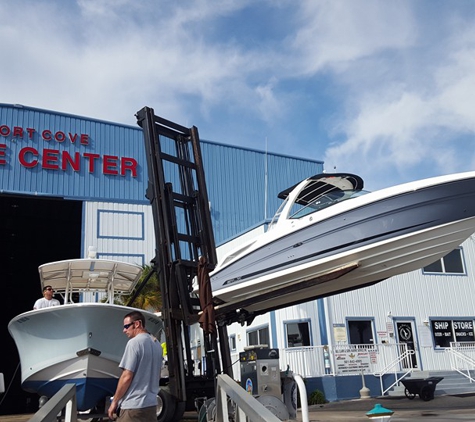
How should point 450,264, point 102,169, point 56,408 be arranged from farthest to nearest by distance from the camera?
point 102,169
point 450,264
point 56,408

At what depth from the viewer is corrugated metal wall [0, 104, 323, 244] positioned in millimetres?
19266

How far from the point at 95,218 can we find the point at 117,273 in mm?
8684

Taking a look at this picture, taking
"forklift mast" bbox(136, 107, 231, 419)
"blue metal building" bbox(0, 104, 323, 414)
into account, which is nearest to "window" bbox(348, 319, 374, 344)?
"blue metal building" bbox(0, 104, 323, 414)

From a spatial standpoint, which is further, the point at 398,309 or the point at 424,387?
the point at 398,309

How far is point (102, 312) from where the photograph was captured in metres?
8.09

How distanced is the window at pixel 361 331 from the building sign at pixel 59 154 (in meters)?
10.2

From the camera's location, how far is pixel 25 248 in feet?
86.0

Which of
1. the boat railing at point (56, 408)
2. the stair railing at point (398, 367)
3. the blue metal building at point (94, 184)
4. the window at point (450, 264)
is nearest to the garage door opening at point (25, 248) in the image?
the blue metal building at point (94, 184)

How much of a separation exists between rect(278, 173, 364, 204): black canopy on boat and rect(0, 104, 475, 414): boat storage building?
691cm

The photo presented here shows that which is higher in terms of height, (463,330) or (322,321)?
(322,321)

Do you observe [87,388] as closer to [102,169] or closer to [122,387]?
[122,387]

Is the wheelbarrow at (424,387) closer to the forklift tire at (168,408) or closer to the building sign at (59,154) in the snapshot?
the forklift tire at (168,408)

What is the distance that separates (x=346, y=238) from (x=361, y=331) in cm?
904

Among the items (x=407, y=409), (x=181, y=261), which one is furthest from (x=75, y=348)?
(x=407, y=409)
